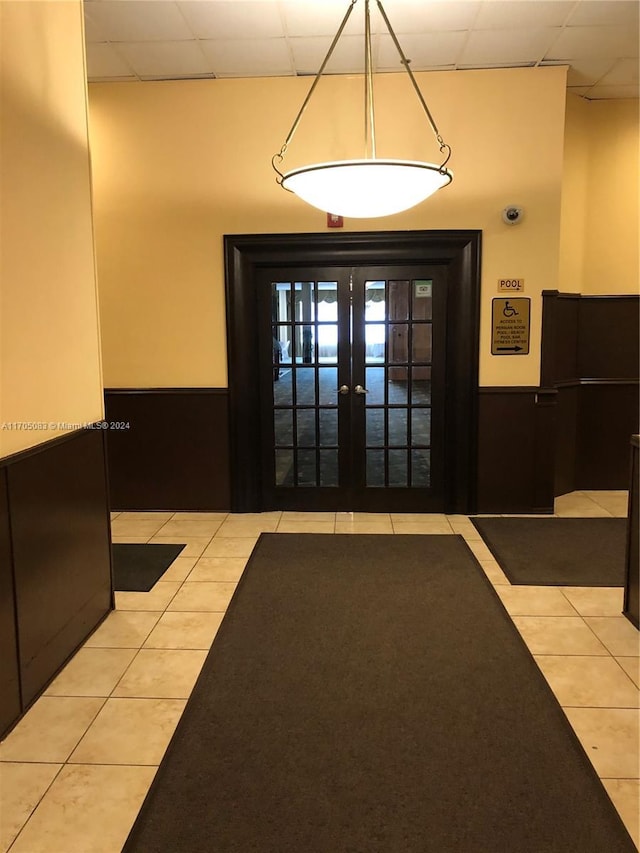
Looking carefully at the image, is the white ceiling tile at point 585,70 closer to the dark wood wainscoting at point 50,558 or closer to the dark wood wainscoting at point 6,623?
A: the dark wood wainscoting at point 50,558

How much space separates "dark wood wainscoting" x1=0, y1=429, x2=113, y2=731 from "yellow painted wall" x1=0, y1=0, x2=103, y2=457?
12 centimetres

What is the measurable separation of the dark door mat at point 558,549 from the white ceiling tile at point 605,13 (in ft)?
9.83

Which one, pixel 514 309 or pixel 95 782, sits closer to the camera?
pixel 95 782

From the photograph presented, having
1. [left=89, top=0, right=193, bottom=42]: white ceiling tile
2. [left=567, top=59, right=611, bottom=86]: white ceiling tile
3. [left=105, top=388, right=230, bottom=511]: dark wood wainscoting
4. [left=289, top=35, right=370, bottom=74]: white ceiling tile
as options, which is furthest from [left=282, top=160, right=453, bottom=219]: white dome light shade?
[left=567, top=59, right=611, bottom=86]: white ceiling tile

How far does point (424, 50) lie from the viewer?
3936mm

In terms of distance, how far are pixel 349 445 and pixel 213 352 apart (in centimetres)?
121

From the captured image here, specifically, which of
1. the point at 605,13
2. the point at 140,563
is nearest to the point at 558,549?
the point at 140,563

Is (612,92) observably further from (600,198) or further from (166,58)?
(166,58)

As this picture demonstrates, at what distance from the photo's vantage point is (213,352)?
4617 mm

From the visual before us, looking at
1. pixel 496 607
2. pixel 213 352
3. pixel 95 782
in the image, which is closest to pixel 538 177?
pixel 213 352

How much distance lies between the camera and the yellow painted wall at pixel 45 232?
87.9 inches

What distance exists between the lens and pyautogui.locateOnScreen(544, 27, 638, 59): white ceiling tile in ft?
12.2

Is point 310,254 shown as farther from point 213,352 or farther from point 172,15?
point 172,15

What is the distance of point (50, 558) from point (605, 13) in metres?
3.98
